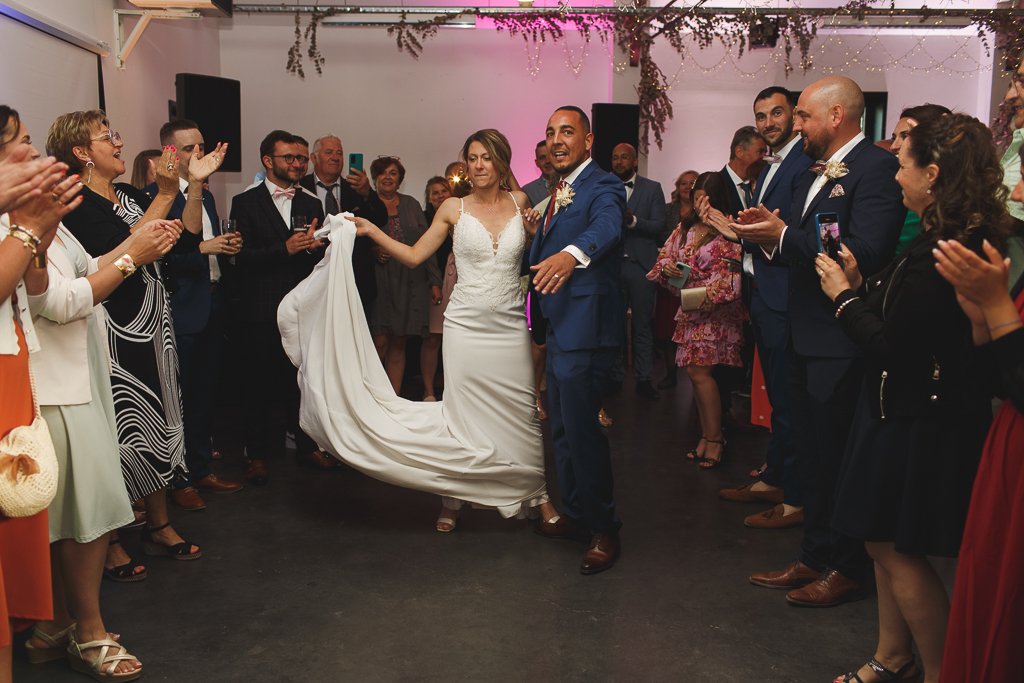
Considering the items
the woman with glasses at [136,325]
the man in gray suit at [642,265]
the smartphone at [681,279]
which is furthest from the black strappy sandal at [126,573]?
the man in gray suit at [642,265]

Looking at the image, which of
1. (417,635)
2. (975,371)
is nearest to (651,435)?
(417,635)

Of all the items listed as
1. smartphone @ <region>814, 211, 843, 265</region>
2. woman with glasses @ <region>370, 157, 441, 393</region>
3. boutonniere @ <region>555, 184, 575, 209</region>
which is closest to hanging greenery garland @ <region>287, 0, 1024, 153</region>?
woman with glasses @ <region>370, 157, 441, 393</region>

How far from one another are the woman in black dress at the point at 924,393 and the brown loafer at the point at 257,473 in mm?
3200

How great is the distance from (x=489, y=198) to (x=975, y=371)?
227 cm

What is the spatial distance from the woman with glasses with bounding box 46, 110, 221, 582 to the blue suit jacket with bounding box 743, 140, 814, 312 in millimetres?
2357

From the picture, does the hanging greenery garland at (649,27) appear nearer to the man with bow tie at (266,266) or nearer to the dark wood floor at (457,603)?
the man with bow tie at (266,266)

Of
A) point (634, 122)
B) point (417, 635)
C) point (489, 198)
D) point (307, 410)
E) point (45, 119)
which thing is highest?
point (634, 122)

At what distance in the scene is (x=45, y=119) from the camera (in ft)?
16.5

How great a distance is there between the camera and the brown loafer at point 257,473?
4.86 meters

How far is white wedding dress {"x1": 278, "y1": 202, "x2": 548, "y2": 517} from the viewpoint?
4.01 m

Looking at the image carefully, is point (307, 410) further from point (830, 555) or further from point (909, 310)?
point (909, 310)

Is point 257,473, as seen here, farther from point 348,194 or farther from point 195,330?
point 348,194

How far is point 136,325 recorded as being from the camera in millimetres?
3520

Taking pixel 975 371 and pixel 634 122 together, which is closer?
pixel 975 371
